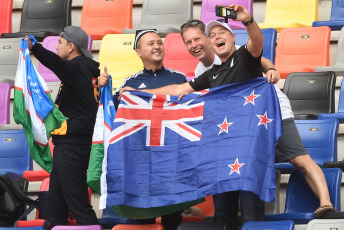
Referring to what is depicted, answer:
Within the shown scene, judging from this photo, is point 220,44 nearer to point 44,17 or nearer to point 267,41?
point 267,41

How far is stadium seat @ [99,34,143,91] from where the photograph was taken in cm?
Result: 848

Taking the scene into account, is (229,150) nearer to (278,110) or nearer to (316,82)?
(278,110)

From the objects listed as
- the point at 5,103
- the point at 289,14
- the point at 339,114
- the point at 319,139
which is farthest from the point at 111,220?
the point at 289,14

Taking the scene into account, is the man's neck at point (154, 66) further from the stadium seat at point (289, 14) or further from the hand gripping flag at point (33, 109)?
the stadium seat at point (289, 14)

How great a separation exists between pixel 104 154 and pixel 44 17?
3.90 metres

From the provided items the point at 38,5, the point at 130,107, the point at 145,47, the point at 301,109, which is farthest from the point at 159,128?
the point at 38,5

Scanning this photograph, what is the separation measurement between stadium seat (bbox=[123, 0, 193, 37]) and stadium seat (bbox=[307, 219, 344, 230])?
397 cm

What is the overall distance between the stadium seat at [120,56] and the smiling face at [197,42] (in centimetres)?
207

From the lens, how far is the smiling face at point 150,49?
628 centimetres

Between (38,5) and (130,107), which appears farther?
(38,5)

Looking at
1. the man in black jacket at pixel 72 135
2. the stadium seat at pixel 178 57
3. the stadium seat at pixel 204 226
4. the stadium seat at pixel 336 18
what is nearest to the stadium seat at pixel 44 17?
the stadium seat at pixel 178 57

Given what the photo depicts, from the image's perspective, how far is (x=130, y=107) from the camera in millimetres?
6004

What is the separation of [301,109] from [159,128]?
1.91m

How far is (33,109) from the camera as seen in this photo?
6.34m
